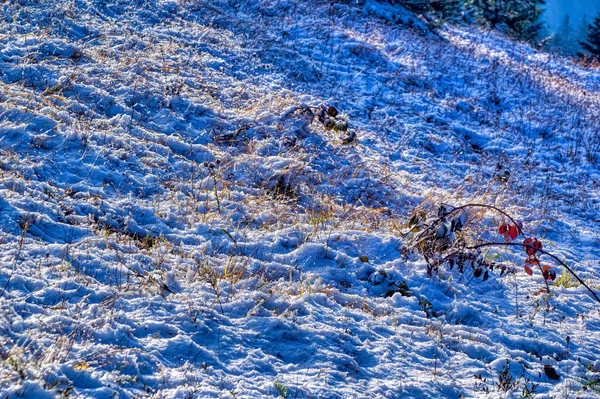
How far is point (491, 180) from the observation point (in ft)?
29.8

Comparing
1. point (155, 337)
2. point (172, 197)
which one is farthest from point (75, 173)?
point (155, 337)

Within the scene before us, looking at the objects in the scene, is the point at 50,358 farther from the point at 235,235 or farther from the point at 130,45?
the point at 130,45

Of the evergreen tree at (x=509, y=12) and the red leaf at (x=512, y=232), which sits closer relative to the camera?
the red leaf at (x=512, y=232)

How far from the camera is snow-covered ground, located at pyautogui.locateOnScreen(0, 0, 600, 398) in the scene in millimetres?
3543

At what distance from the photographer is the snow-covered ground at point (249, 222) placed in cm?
354

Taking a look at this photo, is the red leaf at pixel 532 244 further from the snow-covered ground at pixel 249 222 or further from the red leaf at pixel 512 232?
the snow-covered ground at pixel 249 222

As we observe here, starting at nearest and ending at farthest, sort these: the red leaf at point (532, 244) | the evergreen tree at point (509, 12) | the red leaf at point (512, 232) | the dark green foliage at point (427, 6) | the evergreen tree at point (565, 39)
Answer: the red leaf at point (532, 244), the red leaf at point (512, 232), the dark green foliage at point (427, 6), the evergreen tree at point (509, 12), the evergreen tree at point (565, 39)

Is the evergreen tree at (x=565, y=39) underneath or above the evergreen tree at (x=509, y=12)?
underneath

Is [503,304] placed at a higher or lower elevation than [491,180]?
higher

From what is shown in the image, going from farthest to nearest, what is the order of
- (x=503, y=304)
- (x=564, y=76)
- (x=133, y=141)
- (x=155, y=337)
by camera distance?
(x=564, y=76), (x=133, y=141), (x=503, y=304), (x=155, y=337)

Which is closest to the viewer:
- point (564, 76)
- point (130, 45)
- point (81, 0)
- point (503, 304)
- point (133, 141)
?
point (503, 304)

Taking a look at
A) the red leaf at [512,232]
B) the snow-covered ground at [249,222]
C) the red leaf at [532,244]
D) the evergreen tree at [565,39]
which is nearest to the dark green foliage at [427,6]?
the snow-covered ground at [249,222]

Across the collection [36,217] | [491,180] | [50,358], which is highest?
[50,358]

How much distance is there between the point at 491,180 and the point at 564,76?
926cm
